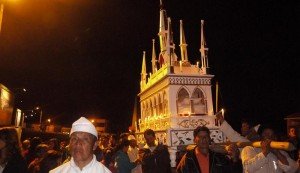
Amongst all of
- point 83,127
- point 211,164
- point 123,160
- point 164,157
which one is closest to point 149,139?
point 164,157

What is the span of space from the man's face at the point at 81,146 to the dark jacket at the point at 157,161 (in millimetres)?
3589

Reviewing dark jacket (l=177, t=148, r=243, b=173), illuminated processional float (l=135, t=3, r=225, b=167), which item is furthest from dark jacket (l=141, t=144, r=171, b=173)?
illuminated processional float (l=135, t=3, r=225, b=167)

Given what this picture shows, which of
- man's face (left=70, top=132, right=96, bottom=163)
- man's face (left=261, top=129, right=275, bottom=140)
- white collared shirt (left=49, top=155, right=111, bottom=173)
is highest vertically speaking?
man's face (left=261, top=129, right=275, bottom=140)

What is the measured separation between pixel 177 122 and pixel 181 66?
437 cm

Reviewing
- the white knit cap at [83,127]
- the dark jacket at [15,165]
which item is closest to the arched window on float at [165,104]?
the dark jacket at [15,165]

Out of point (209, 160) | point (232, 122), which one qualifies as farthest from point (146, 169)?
point (232, 122)

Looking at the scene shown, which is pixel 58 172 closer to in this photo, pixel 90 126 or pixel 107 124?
pixel 90 126

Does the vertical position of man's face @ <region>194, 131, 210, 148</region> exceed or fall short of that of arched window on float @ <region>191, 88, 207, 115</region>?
it falls short

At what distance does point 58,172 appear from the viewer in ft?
10.4

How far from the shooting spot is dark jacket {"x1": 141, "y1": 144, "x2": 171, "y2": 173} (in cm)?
665

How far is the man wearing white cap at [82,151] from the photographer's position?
3.11 m

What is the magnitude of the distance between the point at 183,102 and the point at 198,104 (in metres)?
1.17

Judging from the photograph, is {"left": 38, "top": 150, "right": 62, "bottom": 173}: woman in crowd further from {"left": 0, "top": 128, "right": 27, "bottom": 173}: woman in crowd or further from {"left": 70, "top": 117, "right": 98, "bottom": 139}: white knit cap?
{"left": 70, "top": 117, "right": 98, "bottom": 139}: white knit cap

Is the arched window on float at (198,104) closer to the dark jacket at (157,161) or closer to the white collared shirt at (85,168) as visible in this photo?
the dark jacket at (157,161)
